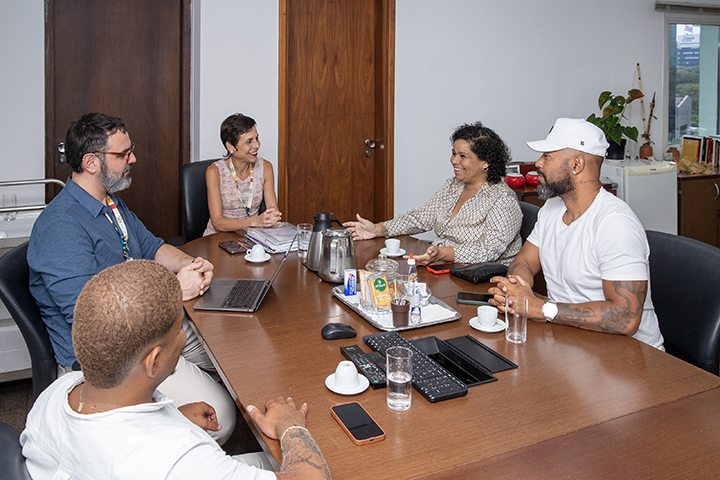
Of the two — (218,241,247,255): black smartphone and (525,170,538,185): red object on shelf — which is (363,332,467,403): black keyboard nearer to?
(218,241,247,255): black smartphone

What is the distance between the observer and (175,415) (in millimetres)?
988

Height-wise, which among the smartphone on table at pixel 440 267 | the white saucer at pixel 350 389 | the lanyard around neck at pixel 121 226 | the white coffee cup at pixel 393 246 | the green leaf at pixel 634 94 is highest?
the green leaf at pixel 634 94

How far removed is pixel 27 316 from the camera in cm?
170

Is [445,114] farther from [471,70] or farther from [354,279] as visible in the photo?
[354,279]

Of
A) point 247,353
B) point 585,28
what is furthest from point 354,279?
point 585,28

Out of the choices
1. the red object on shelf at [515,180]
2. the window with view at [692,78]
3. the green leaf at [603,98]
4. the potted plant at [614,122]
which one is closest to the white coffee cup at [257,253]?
the red object on shelf at [515,180]

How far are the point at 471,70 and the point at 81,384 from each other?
4330mm

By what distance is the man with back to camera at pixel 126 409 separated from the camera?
0.88m

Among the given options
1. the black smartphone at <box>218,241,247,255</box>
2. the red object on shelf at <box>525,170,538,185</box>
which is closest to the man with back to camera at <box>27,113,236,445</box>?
the black smartphone at <box>218,241,247,255</box>

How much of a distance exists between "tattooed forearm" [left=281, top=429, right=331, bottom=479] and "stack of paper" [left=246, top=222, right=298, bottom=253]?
1.56m

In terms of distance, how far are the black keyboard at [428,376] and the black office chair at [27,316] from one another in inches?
40.1

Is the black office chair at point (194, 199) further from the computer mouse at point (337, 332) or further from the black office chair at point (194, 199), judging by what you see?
the computer mouse at point (337, 332)

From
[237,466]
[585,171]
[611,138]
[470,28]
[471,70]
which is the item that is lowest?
[237,466]

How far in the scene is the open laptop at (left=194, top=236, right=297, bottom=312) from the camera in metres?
1.83
